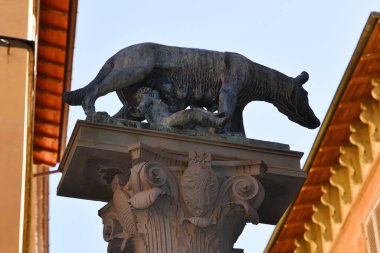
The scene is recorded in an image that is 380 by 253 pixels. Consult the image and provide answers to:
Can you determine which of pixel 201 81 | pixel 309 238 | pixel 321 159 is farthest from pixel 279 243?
pixel 201 81

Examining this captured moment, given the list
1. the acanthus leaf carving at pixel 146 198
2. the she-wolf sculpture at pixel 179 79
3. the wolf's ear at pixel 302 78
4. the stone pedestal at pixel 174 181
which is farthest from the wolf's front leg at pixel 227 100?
the acanthus leaf carving at pixel 146 198

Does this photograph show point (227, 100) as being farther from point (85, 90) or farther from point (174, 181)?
point (85, 90)

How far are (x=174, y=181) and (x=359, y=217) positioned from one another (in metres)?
10.8

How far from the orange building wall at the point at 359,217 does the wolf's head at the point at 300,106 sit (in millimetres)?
8798

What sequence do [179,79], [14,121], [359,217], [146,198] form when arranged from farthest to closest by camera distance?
[359,217]
[14,121]
[179,79]
[146,198]

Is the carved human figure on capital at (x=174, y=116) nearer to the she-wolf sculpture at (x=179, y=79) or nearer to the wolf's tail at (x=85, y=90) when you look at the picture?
the she-wolf sculpture at (x=179, y=79)

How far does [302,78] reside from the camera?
8.16 meters

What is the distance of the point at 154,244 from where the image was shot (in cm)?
686

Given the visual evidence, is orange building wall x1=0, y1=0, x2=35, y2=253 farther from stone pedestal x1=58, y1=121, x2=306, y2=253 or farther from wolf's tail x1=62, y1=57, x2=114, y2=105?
stone pedestal x1=58, y1=121, x2=306, y2=253

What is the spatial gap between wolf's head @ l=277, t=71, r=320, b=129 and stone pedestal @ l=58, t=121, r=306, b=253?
2.56 feet

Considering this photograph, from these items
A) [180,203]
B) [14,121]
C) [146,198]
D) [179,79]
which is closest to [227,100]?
[179,79]

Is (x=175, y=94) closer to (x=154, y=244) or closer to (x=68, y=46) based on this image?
(x=154, y=244)

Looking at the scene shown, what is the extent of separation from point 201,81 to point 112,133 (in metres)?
0.87

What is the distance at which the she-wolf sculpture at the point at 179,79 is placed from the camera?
7633 mm
